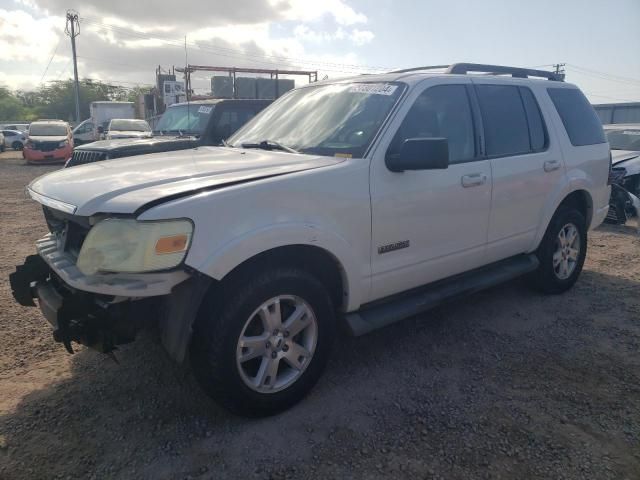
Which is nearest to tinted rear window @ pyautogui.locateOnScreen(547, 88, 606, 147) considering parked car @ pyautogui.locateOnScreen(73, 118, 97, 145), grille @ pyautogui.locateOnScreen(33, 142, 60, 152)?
grille @ pyautogui.locateOnScreen(33, 142, 60, 152)

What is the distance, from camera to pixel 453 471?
8.24ft

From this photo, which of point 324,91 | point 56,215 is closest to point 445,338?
point 324,91

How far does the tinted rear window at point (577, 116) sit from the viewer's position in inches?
188

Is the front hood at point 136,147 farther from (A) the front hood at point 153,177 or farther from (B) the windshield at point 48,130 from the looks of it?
(B) the windshield at point 48,130

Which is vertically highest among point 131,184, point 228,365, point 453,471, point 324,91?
point 324,91

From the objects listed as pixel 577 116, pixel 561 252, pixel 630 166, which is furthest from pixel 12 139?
pixel 561 252

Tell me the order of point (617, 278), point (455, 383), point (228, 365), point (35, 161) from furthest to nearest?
point (35, 161)
point (617, 278)
point (455, 383)
point (228, 365)

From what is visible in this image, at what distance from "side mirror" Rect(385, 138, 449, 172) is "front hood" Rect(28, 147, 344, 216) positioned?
41 cm

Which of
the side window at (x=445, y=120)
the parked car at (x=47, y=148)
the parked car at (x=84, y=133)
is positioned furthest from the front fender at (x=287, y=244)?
the parked car at (x=84, y=133)

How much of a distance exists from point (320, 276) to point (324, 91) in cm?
157

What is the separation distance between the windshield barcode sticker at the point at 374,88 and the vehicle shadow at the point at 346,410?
185 cm

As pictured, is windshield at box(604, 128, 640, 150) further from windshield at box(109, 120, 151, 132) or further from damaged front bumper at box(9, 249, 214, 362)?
windshield at box(109, 120, 151, 132)

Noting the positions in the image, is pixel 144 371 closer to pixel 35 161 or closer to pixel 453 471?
pixel 453 471

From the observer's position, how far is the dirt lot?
255 cm
